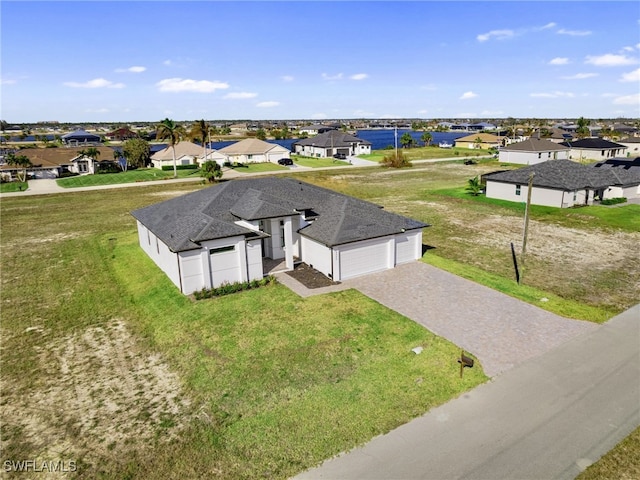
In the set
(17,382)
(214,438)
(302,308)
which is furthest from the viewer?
(302,308)

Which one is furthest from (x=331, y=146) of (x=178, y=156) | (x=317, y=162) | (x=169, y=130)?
(x=169, y=130)

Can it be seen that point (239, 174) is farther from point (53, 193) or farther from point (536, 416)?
point (536, 416)

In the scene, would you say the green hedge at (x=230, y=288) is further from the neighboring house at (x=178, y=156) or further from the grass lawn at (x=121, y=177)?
the neighboring house at (x=178, y=156)

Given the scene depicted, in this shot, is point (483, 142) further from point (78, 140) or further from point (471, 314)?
point (78, 140)

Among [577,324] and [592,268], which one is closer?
[577,324]

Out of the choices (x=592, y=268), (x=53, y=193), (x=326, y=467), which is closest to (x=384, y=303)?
(x=326, y=467)

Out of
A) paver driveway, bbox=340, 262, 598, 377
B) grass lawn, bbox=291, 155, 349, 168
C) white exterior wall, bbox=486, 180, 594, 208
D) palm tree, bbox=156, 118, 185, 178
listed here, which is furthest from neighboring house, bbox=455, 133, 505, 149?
paver driveway, bbox=340, 262, 598, 377
